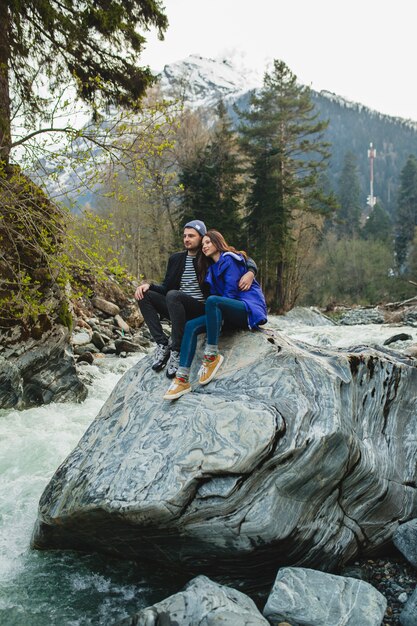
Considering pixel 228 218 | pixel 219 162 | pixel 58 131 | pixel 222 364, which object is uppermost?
pixel 219 162

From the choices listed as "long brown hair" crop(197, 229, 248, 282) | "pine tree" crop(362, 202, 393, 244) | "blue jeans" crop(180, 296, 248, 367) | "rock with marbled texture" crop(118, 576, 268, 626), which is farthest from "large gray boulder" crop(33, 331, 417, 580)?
"pine tree" crop(362, 202, 393, 244)

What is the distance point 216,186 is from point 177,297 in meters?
23.8

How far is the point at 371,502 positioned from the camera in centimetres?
401

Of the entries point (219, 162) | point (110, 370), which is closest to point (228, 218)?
point (219, 162)

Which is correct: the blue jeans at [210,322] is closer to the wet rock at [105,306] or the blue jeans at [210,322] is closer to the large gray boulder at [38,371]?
the large gray boulder at [38,371]

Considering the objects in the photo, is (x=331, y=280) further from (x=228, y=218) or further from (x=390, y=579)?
(x=390, y=579)

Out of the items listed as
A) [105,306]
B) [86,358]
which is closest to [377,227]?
[105,306]

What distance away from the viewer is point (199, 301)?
15.4ft

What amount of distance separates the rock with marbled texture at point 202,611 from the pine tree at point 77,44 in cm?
681

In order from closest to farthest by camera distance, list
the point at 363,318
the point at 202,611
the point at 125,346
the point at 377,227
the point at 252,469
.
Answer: the point at 202,611
the point at 252,469
the point at 125,346
the point at 363,318
the point at 377,227

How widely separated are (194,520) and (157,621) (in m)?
0.69

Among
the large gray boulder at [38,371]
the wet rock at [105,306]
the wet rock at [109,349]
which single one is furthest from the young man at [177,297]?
the wet rock at [105,306]

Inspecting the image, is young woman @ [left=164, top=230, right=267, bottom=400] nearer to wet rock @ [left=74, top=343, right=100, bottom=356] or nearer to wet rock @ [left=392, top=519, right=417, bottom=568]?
wet rock @ [left=392, top=519, right=417, bottom=568]

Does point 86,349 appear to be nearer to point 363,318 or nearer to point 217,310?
point 217,310
